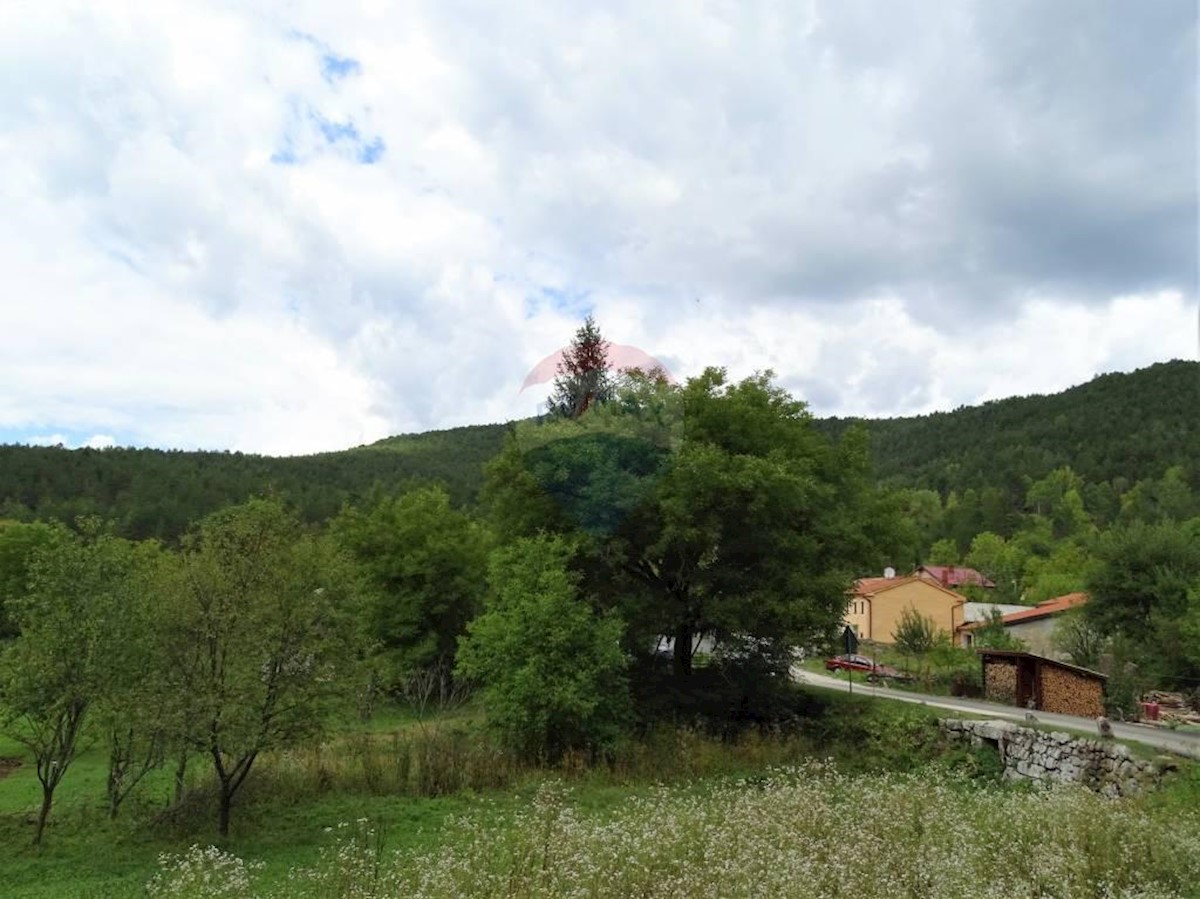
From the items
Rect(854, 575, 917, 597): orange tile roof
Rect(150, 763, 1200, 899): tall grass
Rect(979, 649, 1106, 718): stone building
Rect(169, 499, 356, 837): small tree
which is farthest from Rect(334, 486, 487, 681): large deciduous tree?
Rect(854, 575, 917, 597): orange tile roof

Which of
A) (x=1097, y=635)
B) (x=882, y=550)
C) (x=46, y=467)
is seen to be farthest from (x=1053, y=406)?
(x=46, y=467)

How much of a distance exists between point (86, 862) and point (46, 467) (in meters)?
109

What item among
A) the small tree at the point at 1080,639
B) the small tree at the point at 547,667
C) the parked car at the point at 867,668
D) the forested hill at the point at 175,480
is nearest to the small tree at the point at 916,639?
the parked car at the point at 867,668

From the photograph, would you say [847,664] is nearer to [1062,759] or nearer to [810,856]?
[1062,759]

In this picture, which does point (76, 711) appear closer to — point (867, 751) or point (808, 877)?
point (808, 877)

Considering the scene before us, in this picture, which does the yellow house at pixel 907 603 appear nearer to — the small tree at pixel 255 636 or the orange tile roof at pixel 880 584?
the orange tile roof at pixel 880 584

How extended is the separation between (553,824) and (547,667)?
314 inches

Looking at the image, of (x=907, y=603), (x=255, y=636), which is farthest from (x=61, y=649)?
(x=907, y=603)

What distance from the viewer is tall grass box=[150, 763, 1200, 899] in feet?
27.7

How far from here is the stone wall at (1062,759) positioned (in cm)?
1498

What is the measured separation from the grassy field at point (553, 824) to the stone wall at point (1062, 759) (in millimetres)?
705

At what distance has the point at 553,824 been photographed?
11.3 metres

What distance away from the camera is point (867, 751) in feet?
65.8

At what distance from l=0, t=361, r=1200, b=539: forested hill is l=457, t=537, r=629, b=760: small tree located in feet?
206
